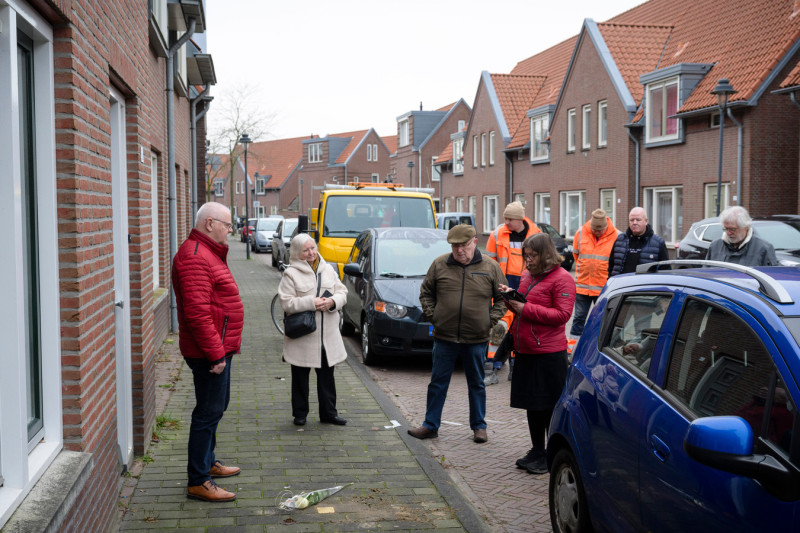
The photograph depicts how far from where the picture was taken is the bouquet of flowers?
4.91 m

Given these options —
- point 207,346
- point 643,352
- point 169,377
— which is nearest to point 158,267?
point 169,377

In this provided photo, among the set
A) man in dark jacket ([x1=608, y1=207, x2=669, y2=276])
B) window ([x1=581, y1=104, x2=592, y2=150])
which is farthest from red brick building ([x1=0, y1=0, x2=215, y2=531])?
window ([x1=581, y1=104, x2=592, y2=150])

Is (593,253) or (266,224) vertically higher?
(266,224)

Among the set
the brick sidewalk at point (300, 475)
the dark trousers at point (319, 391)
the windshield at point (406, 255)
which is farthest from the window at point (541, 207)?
the dark trousers at point (319, 391)

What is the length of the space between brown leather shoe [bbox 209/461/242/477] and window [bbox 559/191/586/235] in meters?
25.9

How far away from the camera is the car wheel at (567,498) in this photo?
13.2 feet

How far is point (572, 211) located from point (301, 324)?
25.9m

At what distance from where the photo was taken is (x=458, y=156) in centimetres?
4522

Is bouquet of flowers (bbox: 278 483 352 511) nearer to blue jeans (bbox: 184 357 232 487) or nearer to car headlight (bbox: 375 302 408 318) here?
blue jeans (bbox: 184 357 232 487)

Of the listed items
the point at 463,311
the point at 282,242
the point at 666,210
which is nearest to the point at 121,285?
the point at 463,311

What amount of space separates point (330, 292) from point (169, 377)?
298cm

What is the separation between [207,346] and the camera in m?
4.77

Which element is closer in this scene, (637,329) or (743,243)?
(637,329)

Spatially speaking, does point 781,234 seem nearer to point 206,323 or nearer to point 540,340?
point 540,340
